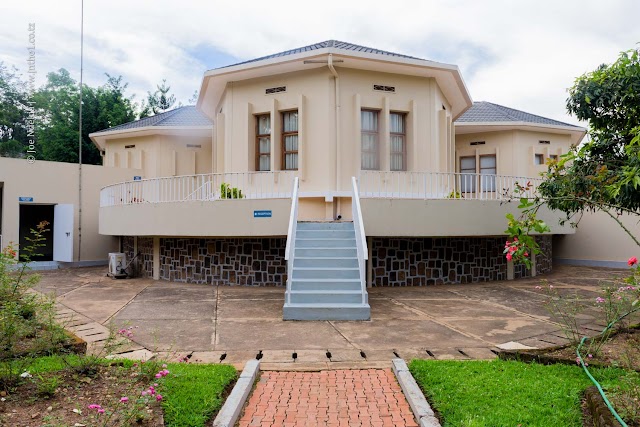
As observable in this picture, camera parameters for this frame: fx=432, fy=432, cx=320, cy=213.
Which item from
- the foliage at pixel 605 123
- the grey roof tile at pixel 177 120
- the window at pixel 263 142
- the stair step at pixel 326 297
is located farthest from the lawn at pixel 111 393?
the grey roof tile at pixel 177 120

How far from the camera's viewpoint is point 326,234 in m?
9.29

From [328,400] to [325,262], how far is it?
440 centimetres

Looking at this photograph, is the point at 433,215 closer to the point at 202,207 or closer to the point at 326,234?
the point at 326,234

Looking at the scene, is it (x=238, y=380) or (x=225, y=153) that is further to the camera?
(x=225, y=153)

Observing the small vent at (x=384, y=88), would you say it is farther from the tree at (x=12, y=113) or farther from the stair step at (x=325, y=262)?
the tree at (x=12, y=113)

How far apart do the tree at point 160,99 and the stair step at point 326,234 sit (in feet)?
98.6

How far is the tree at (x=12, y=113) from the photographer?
29.0 metres

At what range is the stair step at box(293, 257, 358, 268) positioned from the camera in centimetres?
816

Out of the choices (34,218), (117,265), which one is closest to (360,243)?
(117,265)

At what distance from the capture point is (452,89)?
12875 mm

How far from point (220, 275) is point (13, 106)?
28140mm

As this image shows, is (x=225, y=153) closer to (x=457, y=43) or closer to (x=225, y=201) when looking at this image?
(x=225, y=201)

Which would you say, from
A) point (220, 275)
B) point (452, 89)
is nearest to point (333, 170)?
point (220, 275)

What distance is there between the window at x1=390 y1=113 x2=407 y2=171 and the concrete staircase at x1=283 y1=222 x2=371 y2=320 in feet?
10.5
